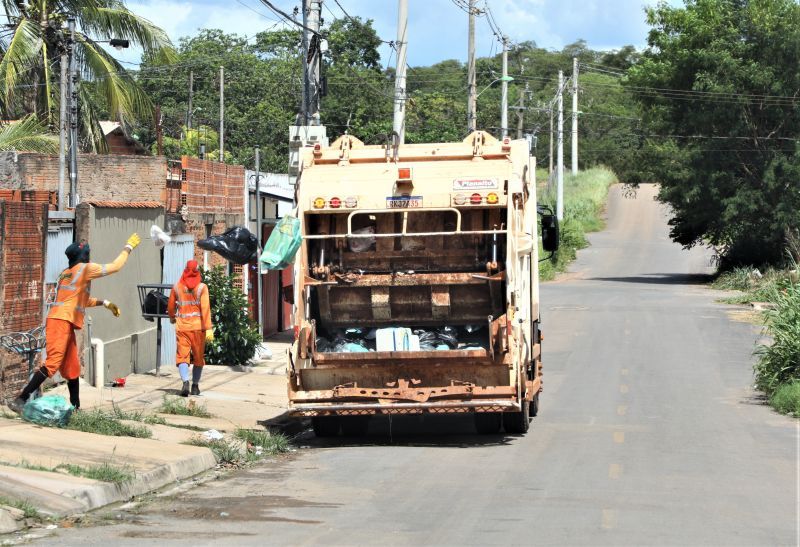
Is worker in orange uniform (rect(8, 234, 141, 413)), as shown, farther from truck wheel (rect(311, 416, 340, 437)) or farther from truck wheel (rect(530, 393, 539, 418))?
truck wheel (rect(530, 393, 539, 418))

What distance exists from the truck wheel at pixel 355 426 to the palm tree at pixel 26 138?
14.0 m

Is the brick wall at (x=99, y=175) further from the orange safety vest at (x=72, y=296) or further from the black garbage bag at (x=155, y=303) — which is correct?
the orange safety vest at (x=72, y=296)

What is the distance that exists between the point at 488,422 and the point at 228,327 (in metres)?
7.52

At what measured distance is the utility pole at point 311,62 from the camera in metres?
21.5

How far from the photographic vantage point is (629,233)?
71562mm

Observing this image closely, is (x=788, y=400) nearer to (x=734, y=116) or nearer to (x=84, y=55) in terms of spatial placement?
(x=84, y=55)

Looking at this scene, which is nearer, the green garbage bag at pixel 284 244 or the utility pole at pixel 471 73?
the green garbage bag at pixel 284 244

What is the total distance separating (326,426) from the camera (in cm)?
1380

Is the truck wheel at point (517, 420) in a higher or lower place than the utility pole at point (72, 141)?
lower

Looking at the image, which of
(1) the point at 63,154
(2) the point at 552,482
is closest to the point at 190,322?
(2) the point at 552,482

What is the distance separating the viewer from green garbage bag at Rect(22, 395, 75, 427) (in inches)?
479

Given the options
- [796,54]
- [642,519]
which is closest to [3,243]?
[642,519]

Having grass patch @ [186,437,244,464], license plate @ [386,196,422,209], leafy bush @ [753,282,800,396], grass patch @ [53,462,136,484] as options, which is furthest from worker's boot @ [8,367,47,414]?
leafy bush @ [753,282,800,396]

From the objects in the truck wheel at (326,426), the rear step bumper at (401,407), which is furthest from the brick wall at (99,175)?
the rear step bumper at (401,407)
